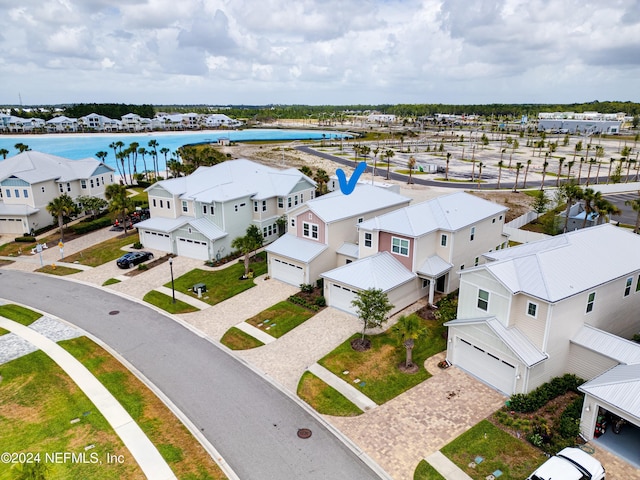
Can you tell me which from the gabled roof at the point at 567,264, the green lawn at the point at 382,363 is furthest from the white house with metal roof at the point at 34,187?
the gabled roof at the point at 567,264

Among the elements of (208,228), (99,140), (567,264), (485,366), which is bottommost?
(485,366)

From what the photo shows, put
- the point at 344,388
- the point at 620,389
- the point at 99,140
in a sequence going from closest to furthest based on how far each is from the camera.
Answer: the point at 620,389 → the point at 344,388 → the point at 99,140

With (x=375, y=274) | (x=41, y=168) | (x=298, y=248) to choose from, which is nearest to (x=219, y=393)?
(x=375, y=274)

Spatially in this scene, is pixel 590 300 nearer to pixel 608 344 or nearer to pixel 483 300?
pixel 608 344

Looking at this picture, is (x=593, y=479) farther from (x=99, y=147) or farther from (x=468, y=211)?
(x=99, y=147)

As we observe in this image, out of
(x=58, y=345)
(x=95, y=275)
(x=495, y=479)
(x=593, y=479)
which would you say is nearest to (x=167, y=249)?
(x=95, y=275)

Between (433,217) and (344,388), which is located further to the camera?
(433,217)

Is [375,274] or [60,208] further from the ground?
[60,208]

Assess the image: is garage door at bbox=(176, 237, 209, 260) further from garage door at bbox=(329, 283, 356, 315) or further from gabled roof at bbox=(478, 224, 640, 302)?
Answer: gabled roof at bbox=(478, 224, 640, 302)
